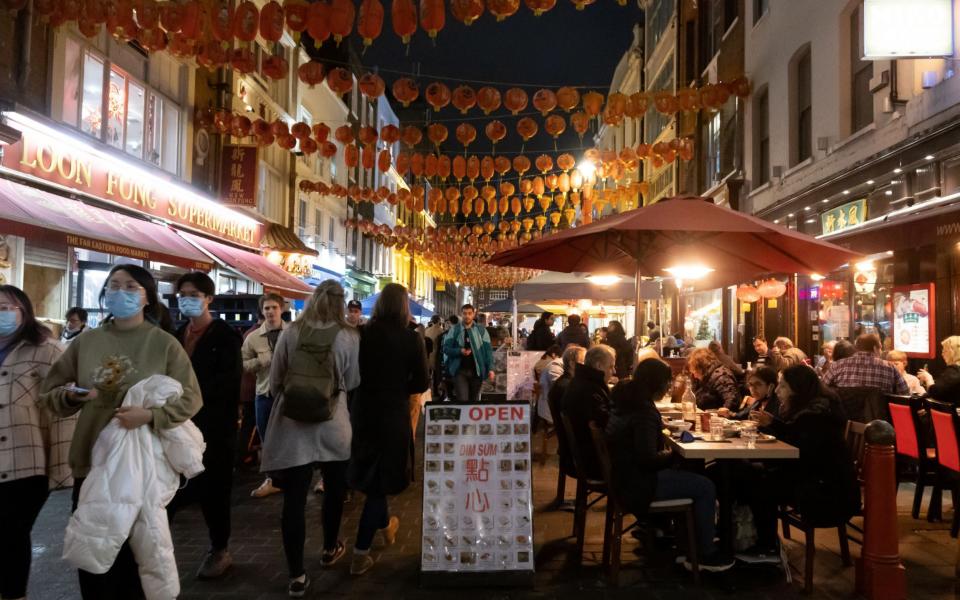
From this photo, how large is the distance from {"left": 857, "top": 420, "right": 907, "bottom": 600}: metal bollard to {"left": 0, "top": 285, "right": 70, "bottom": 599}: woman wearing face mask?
17.2 ft

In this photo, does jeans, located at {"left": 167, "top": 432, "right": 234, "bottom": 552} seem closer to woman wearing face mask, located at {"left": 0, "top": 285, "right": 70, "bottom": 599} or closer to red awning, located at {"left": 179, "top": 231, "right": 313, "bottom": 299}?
woman wearing face mask, located at {"left": 0, "top": 285, "right": 70, "bottom": 599}

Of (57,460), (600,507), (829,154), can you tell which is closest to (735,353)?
(829,154)

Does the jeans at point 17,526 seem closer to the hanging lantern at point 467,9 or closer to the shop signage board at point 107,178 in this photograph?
the hanging lantern at point 467,9

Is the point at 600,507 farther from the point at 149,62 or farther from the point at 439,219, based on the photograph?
the point at 439,219

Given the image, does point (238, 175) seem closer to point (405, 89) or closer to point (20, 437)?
point (405, 89)

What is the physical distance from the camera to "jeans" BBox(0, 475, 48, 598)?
3.95 metres

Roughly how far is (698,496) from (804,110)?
11.5 metres

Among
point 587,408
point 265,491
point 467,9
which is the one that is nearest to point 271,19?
point 467,9

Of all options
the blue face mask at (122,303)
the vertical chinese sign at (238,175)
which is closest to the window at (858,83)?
the blue face mask at (122,303)

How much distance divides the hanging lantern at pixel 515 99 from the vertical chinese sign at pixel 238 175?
903cm

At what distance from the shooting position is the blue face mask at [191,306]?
5.02 meters

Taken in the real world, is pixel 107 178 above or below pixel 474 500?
above

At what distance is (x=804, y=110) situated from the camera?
1405cm

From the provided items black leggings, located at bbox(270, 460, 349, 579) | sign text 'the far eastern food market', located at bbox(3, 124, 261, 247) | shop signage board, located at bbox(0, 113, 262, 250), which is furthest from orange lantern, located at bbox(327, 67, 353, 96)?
black leggings, located at bbox(270, 460, 349, 579)
